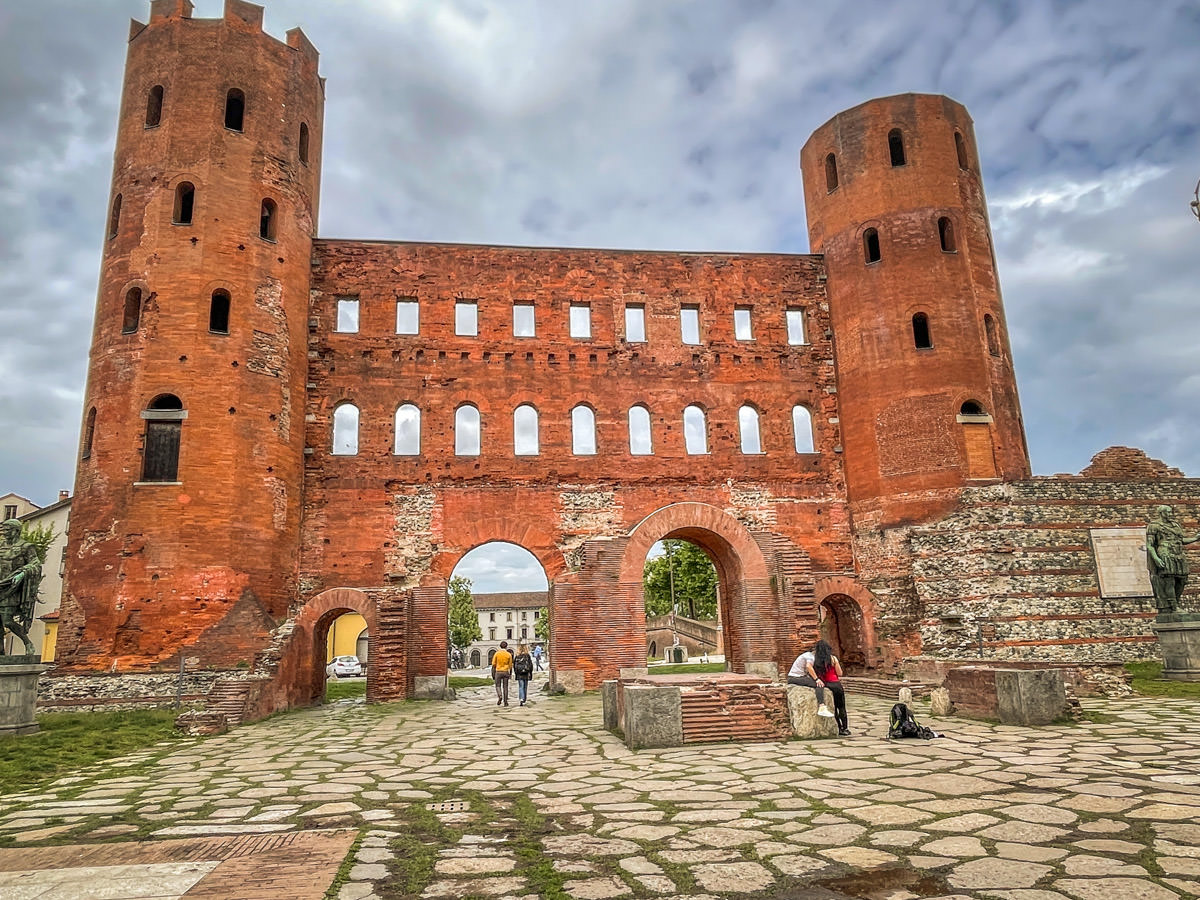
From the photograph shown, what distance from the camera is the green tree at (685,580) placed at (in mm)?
42969

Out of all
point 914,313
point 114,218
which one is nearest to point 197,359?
point 114,218

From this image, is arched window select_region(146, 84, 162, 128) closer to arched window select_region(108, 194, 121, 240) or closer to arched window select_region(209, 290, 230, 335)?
arched window select_region(108, 194, 121, 240)

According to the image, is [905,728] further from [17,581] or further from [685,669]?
[685,669]

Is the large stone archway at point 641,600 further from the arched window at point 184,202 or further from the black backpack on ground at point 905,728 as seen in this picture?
the arched window at point 184,202

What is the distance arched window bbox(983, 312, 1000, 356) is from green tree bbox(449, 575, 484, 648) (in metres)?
43.0

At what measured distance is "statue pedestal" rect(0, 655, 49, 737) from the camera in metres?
11.6

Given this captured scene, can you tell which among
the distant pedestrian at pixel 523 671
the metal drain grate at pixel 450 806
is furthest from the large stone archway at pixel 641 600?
the metal drain grate at pixel 450 806

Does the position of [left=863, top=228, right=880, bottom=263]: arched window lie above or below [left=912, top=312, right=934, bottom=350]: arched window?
above

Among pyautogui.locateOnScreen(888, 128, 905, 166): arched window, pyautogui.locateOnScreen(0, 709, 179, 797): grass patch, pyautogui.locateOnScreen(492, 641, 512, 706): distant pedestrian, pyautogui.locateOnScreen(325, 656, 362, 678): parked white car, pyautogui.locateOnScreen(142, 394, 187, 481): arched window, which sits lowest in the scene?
pyautogui.locateOnScreen(325, 656, 362, 678): parked white car

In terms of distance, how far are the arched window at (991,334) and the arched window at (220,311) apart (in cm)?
1898

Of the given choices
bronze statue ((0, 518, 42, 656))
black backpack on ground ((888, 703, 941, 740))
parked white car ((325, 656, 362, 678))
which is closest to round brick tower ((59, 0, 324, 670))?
bronze statue ((0, 518, 42, 656))

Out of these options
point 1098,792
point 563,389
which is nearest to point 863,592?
point 563,389

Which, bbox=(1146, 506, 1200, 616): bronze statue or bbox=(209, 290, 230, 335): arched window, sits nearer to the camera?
bbox=(1146, 506, 1200, 616): bronze statue

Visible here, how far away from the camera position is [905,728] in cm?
924
